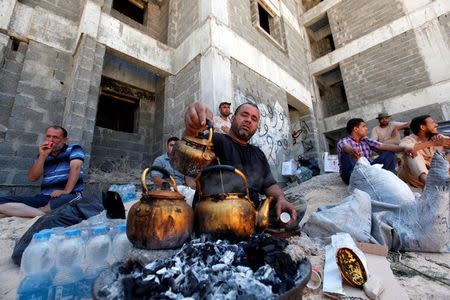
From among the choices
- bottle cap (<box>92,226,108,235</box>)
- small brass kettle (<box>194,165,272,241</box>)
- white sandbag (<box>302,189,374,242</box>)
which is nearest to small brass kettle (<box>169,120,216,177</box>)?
small brass kettle (<box>194,165,272,241</box>)

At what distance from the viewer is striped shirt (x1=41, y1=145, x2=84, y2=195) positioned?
2.90m

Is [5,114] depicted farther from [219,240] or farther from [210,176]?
[219,240]

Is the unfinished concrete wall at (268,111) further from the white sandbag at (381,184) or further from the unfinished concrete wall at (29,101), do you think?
the unfinished concrete wall at (29,101)

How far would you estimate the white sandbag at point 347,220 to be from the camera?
5.77 ft

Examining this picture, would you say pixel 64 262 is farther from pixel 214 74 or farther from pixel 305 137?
pixel 305 137

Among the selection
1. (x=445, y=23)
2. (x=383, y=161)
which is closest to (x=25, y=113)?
(x=383, y=161)

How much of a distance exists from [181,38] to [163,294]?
613cm

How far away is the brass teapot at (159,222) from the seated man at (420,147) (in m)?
3.21

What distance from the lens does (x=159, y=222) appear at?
108cm

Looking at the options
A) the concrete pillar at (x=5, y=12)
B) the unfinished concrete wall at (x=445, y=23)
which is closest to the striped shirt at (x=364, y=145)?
the concrete pillar at (x=5, y=12)

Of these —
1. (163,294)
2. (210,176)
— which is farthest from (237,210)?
(163,294)

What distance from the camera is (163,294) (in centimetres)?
72

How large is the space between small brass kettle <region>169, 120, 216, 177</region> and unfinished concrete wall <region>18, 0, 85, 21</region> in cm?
537

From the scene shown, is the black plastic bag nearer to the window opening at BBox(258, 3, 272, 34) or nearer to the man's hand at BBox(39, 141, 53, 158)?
the man's hand at BBox(39, 141, 53, 158)
